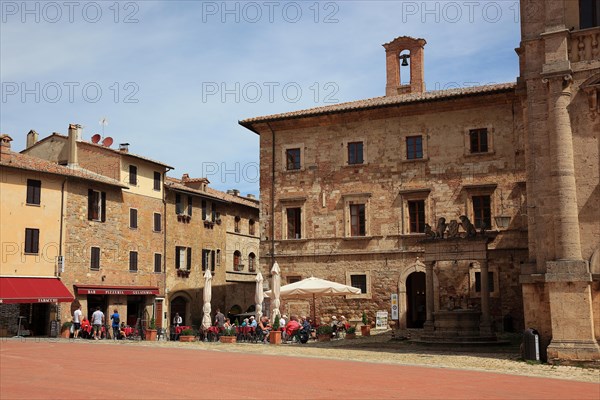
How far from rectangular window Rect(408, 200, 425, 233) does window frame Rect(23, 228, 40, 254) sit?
17.5 metres

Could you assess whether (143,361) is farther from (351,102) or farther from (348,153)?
(351,102)

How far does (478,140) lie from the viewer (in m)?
30.5

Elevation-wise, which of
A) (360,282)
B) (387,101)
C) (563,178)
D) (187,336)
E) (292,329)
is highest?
(387,101)

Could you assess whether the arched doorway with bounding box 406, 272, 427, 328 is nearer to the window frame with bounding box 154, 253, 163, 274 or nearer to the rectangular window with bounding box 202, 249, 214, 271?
the window frame with bounding box 154, 253, 163, 274

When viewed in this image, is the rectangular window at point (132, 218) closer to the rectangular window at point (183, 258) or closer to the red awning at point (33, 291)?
the rectangular window at point (183, 258)

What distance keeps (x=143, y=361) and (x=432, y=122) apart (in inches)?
777

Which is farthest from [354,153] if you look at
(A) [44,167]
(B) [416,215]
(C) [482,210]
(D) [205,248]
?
(D) [205,248]

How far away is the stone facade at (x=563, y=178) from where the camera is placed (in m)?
16.8

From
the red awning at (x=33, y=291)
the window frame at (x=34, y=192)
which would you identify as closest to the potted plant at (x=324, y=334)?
the red awning at (x=33, y=291)

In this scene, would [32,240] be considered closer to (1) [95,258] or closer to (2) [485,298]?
(1) [95,258]

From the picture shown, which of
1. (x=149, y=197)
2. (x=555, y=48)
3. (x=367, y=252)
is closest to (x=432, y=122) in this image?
(x=367, y=252)

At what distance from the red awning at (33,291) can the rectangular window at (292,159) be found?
12123 millimetres

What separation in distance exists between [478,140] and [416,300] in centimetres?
792

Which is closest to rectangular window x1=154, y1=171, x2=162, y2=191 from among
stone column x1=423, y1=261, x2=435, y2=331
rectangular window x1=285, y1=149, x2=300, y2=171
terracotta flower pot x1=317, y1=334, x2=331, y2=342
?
rectangular window x1=285, y1=149, x2=300, y2=171
